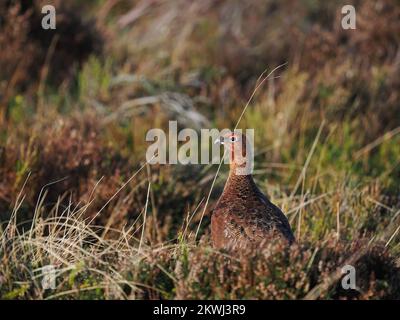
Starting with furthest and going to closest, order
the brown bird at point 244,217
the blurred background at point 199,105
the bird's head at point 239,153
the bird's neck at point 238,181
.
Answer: the blurred background at point 199,105
the bird's head at point 239,153
the bird's neck at point 238,181
the brown bird at point 244,217

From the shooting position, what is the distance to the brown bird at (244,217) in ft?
11.9

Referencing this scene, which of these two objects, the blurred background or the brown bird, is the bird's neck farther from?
the blurred background

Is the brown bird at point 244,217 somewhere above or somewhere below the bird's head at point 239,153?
below

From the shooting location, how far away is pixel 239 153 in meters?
4.20

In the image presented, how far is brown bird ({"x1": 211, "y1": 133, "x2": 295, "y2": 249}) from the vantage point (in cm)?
362

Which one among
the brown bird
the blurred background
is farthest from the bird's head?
the blurred background

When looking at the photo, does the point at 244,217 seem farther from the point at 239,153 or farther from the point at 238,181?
the point at 239,153

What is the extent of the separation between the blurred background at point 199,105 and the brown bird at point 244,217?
30 centimetres

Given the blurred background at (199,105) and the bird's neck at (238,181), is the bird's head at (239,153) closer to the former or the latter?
the bird's neck at (238,181)

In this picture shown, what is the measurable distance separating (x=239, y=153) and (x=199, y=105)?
314 cm

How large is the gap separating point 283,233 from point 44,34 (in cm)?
478

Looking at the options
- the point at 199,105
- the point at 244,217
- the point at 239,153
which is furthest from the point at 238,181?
the point at 199,105

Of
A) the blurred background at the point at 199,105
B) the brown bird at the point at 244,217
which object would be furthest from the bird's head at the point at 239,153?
the blurred background at the point at 199,105

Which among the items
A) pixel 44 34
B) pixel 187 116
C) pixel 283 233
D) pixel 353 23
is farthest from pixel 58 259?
pixel 353 23
